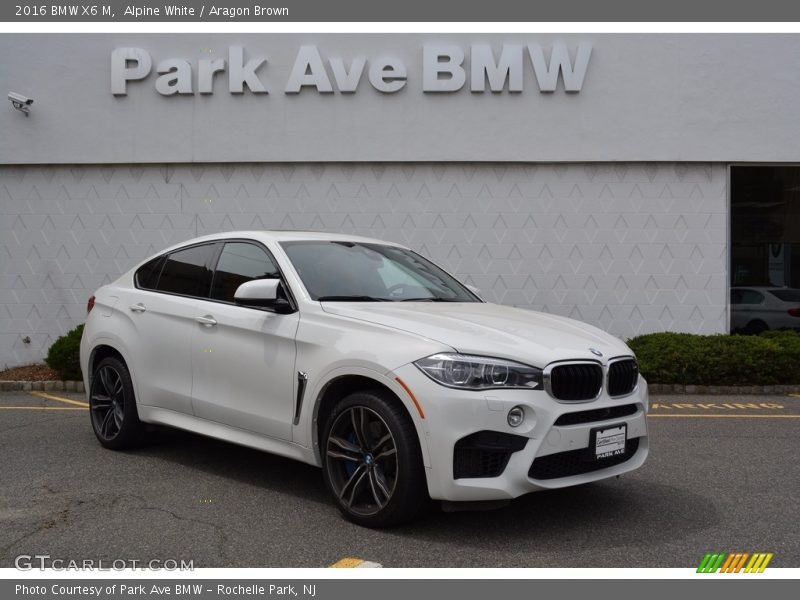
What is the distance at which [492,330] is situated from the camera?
4.75 m

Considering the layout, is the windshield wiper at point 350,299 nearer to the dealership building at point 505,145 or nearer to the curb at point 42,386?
the curb at point 42,386

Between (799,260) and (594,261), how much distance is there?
3.46 meters

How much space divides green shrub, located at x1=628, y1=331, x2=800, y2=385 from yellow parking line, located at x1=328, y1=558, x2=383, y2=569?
7.41 m

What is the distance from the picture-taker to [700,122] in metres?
12.6

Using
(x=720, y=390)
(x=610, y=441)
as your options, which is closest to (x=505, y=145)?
(x=720, y=390)

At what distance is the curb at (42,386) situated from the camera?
11.1 m

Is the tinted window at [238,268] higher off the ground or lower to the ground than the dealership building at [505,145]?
lower

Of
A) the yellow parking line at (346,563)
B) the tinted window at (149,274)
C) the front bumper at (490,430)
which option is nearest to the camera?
the yellow parking line at (346,563)

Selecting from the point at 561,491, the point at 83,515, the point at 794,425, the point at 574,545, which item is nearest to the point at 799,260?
the point at 794,425

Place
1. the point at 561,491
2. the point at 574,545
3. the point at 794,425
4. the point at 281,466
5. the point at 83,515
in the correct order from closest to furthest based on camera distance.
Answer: the point at 574,545 < the point at 83,515 < the point at 561,491 < the point at 281,466 < the point at 794,425

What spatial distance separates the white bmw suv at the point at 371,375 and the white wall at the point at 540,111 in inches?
256

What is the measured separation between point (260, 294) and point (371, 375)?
1007 mm

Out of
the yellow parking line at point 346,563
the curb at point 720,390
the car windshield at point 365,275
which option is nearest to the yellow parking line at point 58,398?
the car windshield at point 365,275

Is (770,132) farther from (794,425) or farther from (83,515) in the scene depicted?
(83,515)
